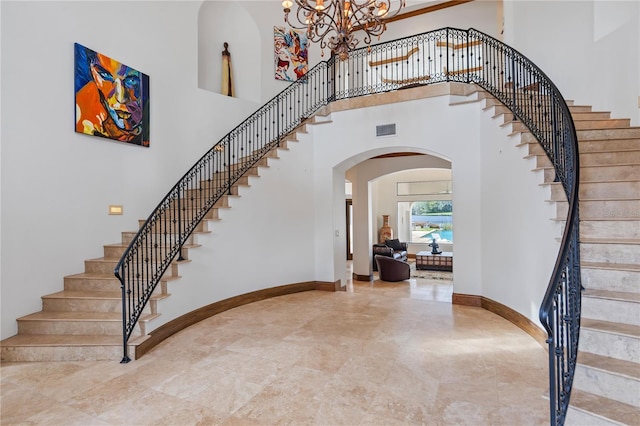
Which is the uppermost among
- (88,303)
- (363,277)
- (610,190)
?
Result: (610,190)

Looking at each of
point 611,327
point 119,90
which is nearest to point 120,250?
point 119,90

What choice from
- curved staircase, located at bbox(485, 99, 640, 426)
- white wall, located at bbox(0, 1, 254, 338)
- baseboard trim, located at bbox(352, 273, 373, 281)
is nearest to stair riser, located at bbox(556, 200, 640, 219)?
curved staircase, located at bbox(485, 99, 640, 426)

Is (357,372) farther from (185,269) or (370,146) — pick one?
(370,146)

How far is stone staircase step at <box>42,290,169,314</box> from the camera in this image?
3775 mm

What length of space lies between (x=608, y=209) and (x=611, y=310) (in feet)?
4.06

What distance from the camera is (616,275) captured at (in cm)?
258

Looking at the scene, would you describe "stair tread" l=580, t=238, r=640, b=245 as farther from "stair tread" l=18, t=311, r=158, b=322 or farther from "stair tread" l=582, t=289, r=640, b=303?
"stair tread" l=18, t=311, r=158, b=322

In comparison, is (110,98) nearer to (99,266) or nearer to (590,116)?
(99,266)

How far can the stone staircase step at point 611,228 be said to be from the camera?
2914 mm

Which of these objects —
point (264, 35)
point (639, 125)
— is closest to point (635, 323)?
point (639, 125)

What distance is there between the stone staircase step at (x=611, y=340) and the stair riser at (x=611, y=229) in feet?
3.26

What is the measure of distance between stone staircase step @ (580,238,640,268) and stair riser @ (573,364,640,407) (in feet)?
3.34

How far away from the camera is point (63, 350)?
331cm

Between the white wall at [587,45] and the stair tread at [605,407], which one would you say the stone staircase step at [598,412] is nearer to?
the stair tread at [605,407]
